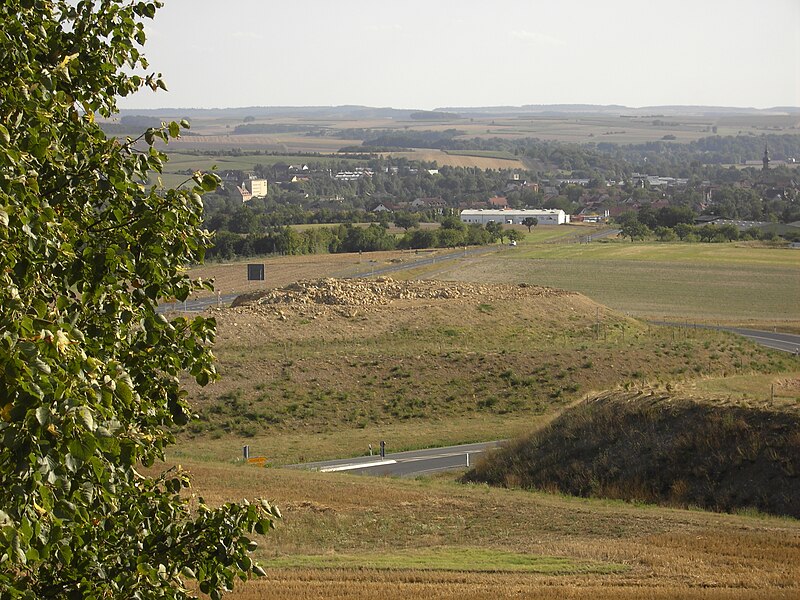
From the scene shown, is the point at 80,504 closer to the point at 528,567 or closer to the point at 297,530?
the point at 528,567

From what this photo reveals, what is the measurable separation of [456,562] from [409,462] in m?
16.5

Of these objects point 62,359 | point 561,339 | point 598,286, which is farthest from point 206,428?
point 598,286

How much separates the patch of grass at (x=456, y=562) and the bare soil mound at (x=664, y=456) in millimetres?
8833

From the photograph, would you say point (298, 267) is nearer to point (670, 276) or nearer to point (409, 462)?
point (670, 276)

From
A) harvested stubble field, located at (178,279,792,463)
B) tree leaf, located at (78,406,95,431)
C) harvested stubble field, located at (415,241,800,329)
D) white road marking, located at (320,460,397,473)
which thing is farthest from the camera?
harvested stubble field, located at (415,241,800,329)

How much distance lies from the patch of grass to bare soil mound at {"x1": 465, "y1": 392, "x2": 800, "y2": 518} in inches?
348

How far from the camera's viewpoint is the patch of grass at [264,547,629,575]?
17016 mm

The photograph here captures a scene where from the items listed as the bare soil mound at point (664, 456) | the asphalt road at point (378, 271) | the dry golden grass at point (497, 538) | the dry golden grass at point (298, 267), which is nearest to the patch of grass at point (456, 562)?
the dry golden grass at point (497, 538)

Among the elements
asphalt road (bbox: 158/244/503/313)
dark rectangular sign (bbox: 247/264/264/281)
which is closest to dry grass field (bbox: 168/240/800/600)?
asphalt road (bbox: 158/244/503/313)

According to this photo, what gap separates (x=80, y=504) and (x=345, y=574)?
416 inches

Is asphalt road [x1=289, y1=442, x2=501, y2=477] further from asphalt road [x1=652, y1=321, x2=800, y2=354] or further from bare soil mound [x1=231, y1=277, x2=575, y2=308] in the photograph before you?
asphalt road [x1=652, y1=321, x2=800, y2=354]

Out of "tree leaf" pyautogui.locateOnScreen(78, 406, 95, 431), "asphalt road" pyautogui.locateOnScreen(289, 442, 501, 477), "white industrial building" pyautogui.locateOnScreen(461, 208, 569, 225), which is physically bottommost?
"white industrial building" pyautogui.locateOnScreen(461, 208, 569, 225)

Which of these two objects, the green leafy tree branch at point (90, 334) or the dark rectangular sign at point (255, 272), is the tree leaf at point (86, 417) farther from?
the dark rectangular sign at point (255, 272)

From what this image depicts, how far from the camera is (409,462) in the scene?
112ft
